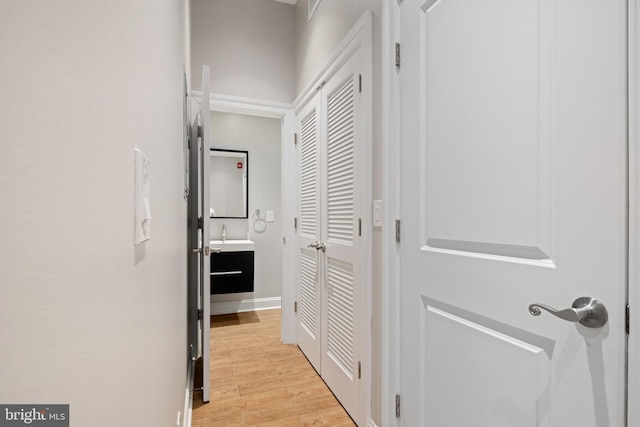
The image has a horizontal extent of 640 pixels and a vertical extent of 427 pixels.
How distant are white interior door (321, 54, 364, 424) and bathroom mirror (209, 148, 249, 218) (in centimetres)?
204

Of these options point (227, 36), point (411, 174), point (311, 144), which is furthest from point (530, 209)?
point (227, 36)

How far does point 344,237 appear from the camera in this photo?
198 centimetres

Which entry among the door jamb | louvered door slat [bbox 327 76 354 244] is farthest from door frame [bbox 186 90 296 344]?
the door jamb

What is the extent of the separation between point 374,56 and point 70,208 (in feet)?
5.35

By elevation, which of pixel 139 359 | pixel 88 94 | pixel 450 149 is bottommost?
pixel 139 359

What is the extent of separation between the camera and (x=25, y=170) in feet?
0.67

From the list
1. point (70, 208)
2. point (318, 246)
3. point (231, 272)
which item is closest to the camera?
point (70, 208)

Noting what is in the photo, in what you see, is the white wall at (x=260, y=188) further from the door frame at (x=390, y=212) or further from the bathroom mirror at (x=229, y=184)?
the door frame at (x=390, y=212)

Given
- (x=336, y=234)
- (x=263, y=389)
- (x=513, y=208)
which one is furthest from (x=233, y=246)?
(x=513, y=208)

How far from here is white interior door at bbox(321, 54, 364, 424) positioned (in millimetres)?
1764

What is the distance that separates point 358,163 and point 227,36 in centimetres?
185

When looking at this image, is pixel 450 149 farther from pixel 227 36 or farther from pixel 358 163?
pixel 227 36

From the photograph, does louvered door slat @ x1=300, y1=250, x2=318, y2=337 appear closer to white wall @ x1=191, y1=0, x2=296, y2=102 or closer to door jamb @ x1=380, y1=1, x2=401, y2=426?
door jamb @ x1=380, y1=1, x2=401, y2=426

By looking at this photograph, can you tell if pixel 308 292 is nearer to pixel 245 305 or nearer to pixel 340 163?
pixel 340 163
